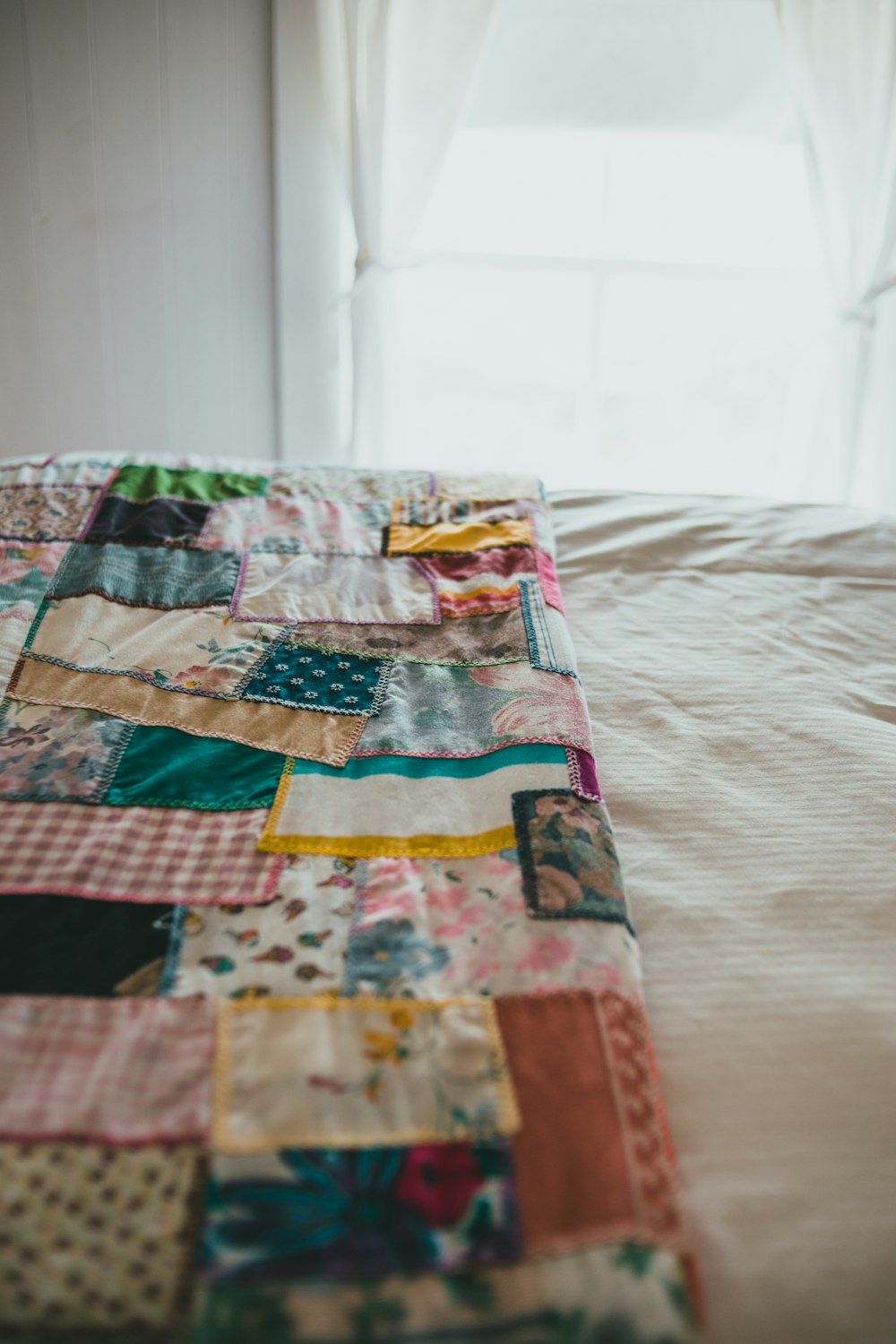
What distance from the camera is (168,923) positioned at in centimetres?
80

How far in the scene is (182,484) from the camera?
5.08 ft

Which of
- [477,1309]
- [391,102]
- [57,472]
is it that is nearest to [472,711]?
[477,1309]

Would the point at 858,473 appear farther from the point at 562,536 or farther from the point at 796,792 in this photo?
the point at 796,792

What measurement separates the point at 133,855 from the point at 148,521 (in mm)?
693

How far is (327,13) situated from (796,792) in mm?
2250

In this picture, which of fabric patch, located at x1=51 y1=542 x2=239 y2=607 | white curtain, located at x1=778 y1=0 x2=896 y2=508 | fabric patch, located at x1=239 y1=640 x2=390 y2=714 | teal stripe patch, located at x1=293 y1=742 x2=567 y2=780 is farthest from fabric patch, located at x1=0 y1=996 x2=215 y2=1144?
white curtain, located at x1=778 y1=0 x2=896 y2=508

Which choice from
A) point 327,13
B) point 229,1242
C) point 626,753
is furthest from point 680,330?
point 229,1242

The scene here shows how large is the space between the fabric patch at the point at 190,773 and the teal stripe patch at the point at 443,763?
5cm

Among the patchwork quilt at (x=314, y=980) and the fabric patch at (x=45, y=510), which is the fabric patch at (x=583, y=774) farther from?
the fabric patch at (x=45, y=510)

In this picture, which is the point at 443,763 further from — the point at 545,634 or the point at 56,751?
the point at 56,751

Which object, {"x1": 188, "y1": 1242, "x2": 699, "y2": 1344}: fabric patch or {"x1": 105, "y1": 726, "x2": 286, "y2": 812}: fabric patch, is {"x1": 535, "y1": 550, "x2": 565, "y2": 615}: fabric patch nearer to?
{"x1": 105, "y1": 726, "x2": 286, "y2": 812}: fabric patch

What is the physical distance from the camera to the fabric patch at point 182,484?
4.97 ft

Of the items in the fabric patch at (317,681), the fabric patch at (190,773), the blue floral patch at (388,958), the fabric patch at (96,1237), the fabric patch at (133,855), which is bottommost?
the fabric patch at (96,1237)

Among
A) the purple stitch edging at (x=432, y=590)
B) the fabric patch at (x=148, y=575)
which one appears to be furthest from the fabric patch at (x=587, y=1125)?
the fabric patch at (x=148, y=575)
